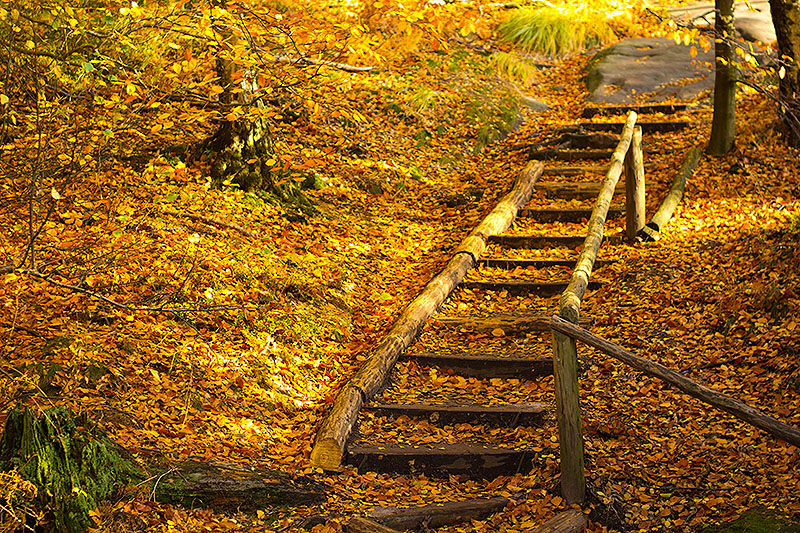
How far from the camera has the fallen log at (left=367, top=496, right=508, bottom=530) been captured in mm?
4254

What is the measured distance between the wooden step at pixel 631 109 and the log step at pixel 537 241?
13.8ft

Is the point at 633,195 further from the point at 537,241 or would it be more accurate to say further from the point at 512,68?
the point at 512,68

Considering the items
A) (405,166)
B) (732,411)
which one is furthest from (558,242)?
(732,411)

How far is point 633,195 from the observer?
7430 millimetres

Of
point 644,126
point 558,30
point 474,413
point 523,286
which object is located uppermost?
point 558,30

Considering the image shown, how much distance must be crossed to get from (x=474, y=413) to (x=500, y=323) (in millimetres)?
1197

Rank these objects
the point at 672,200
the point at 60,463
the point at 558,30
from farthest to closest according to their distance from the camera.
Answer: the point at 558,30 → the point at 672,200 → the point at 60,463

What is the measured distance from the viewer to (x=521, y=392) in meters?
5.52

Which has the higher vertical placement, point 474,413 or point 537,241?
point 537,241

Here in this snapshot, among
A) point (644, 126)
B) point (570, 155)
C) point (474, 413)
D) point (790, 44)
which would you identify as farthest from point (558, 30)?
point (474, 413)

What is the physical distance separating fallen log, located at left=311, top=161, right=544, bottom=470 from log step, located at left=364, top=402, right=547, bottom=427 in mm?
227

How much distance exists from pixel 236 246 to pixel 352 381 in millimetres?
2107

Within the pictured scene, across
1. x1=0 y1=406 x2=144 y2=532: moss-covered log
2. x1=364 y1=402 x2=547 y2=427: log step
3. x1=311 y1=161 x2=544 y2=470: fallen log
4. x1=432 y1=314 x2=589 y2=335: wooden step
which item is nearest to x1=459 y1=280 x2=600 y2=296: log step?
x1=311 y1=161 x2=544 y2=470: fallen log

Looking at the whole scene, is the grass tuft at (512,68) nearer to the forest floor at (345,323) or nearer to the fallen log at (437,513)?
the forest floor at (345,323)
